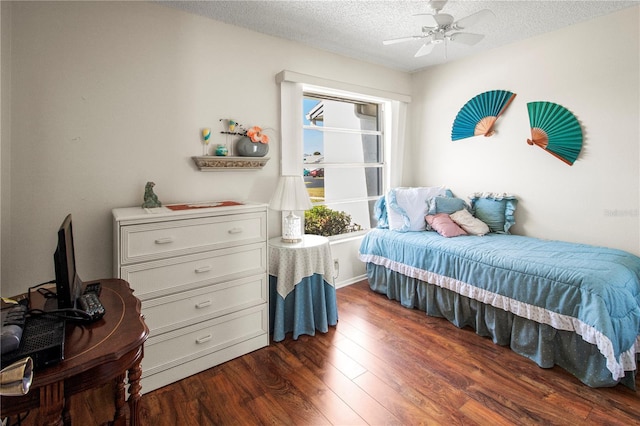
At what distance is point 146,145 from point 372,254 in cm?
227

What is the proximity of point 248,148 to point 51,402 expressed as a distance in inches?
79.8

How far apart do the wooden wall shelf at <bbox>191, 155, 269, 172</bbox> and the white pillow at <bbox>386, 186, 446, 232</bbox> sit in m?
1.42

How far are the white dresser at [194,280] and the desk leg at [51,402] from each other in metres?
0.99

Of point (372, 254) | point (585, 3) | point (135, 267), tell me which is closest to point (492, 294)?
point (372, 254)

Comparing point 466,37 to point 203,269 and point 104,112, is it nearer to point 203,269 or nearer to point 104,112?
point 203,269

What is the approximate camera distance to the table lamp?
263 centimetres

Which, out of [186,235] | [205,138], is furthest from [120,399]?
[205,138]

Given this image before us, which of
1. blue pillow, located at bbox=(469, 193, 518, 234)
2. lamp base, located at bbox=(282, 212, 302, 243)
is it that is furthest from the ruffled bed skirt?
lamp base, located at bbox=(282, 212, 302, 243)

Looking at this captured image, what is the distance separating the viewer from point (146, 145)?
2.27 meters

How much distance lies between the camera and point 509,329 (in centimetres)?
239

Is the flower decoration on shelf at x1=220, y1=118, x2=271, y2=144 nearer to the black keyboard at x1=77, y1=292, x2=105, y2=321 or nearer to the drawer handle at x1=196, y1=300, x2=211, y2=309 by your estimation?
the drawer handle at x1=196, y1=300, x2=211, y2=309

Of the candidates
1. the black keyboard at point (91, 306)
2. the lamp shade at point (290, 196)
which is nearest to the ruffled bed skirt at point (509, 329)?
the lamp shade at point (290, 196)

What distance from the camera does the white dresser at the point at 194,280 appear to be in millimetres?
1869

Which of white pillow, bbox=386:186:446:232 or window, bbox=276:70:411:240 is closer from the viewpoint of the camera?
window, bbox=276:70:411:240
